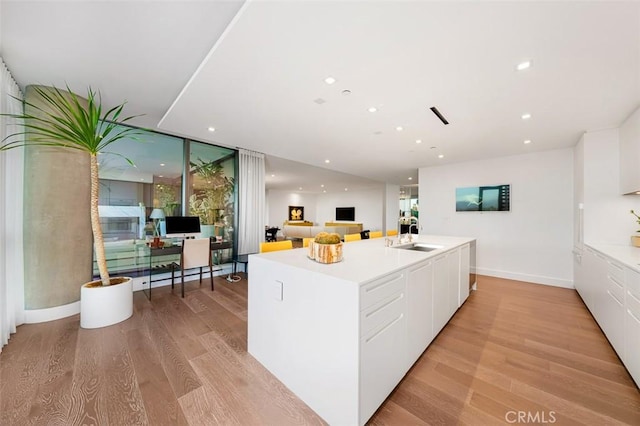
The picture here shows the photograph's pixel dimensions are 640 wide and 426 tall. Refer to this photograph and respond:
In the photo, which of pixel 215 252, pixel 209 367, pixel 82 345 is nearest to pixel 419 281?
pixel 209 367

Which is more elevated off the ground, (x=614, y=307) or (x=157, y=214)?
(x=157, y=214)

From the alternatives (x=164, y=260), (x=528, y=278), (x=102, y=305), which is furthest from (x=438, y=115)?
(x=164, y=260)

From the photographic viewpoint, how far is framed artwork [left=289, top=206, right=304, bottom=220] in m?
13.0

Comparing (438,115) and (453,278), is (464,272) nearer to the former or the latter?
(453,278)

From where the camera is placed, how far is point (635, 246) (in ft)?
9.57

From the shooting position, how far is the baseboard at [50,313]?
8.52 ft

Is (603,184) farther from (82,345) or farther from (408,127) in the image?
(82,345)

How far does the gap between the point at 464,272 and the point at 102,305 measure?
4.40 meters

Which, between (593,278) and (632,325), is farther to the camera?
(593,278)

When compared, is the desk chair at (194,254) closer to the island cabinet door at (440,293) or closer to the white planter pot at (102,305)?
the white planter pot at (102,305)

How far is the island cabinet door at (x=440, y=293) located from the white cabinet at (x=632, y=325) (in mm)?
1257

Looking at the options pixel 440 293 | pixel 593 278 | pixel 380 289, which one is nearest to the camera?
pixel 380 289

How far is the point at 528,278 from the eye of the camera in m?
4.48

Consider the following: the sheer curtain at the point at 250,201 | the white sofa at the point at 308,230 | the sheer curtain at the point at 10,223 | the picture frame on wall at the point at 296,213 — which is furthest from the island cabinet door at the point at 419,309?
the picture frame on wall at the point at 296,213
